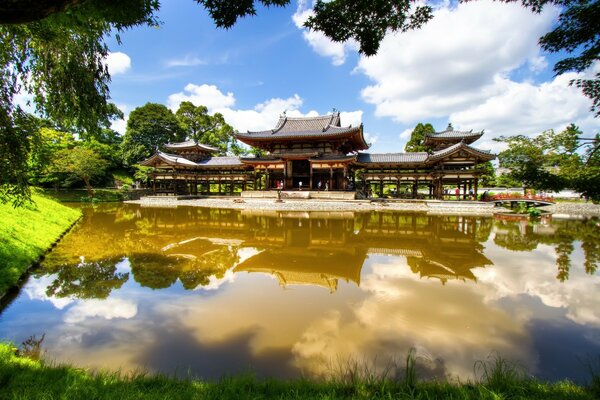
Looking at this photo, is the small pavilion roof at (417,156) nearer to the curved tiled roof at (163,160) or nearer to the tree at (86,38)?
the curved tiled roof at (163,160)

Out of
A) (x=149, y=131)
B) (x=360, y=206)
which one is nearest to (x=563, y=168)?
(x=360, y=206)

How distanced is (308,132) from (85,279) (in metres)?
26.7

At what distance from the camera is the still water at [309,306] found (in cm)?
371

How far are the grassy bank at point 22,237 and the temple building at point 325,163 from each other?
19.9 m

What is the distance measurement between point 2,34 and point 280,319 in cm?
750

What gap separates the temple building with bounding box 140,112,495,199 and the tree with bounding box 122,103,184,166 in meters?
9.68

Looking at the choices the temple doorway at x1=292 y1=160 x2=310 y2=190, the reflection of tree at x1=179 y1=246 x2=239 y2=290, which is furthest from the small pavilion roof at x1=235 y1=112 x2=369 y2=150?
the reflection of tree at x1=179 y1=246 x2=239 y2=290

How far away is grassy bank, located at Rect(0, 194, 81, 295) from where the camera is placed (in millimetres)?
6379

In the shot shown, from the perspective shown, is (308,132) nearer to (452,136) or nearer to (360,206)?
(360,206)

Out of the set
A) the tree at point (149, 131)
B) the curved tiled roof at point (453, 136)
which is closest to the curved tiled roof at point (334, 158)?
the curved tiled roof at point (453, 136)

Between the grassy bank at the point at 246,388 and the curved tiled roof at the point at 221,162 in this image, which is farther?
the curved tiled roof at the point at 221,162

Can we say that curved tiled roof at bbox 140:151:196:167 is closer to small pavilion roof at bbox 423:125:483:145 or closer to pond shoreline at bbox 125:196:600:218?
pond shoreline at bbox 125:196:600:218

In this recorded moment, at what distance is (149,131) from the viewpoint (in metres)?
46.0

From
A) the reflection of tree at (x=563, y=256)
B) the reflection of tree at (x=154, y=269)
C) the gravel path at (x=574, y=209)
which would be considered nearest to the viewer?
the reflection of tree at (x=154, y=269)
